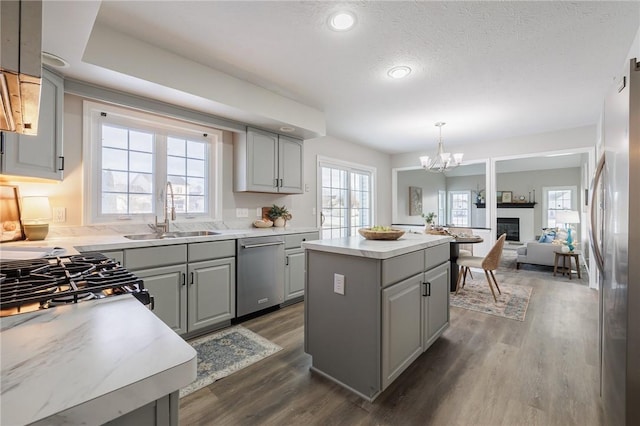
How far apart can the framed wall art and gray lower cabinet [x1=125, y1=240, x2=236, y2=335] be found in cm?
614

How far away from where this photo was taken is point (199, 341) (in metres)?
2.49

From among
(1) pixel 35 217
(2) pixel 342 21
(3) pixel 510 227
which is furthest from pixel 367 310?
(3) pixel 510 227

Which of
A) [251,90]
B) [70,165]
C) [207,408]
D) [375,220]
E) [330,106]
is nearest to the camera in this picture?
[207,408]

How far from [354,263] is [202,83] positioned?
2.07 metres

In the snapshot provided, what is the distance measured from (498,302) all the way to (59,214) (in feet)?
15.1

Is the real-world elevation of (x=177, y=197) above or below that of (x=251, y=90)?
below

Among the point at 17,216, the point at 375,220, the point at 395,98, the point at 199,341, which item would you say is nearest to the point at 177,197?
the point at 17,216

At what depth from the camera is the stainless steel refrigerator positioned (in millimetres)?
1106

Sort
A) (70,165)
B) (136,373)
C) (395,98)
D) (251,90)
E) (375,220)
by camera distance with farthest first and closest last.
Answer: (375,220), (395,98), (251,90), (70,165), (136,373)

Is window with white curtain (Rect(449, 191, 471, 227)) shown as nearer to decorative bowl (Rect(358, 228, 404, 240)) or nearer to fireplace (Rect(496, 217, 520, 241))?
fireplace (Rect(496, 217, 520, 241))

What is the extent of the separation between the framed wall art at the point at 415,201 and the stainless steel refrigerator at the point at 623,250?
6.57 meters

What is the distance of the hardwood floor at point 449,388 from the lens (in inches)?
64.2

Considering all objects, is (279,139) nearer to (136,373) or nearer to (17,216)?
(17,216)

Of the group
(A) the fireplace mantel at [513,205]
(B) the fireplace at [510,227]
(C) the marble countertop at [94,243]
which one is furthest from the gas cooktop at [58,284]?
(B) the fireplace at [510,227]
